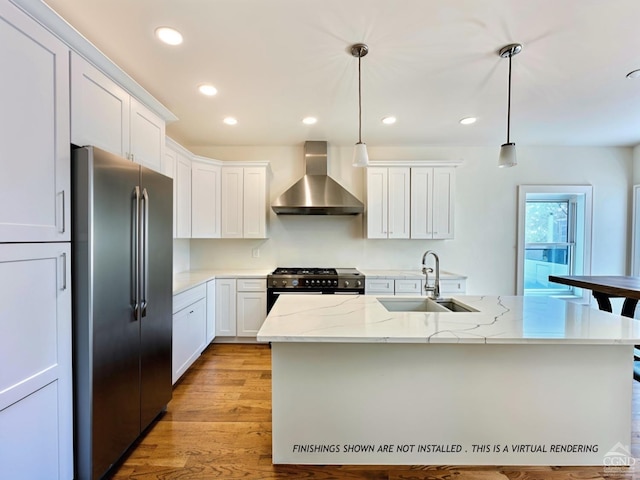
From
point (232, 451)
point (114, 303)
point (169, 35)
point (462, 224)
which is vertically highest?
point (169, 35)

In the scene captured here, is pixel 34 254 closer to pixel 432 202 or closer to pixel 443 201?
pixel 432 202

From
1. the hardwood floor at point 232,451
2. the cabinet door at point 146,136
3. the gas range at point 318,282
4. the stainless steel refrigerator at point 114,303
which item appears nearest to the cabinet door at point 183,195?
the cabinet door at point 146,136

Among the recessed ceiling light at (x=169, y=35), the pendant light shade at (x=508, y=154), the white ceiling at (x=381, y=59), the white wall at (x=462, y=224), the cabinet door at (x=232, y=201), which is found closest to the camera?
the white ceiling at (x=381, y=59)

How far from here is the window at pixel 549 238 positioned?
3984mm

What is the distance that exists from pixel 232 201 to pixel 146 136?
5.09 ft

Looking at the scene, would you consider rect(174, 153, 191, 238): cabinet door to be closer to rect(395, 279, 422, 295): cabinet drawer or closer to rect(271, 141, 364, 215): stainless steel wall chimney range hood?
rect(271, 141, 364, 215): stainless steel wall chimney range hood

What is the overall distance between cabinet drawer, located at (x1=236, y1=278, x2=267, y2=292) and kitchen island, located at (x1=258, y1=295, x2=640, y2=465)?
6.13 ft

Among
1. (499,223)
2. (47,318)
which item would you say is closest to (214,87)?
(47,318)

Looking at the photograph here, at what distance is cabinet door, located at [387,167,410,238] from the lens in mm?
3678

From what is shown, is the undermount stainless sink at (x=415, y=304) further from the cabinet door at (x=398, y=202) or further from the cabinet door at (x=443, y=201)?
the cabinet door at (x=443, y=201)

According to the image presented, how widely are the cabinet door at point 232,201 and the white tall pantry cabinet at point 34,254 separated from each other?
2.23m

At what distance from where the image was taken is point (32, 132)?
1.27 m

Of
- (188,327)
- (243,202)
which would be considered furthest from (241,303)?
(243,202)

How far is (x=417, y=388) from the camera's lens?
5.24 ft
